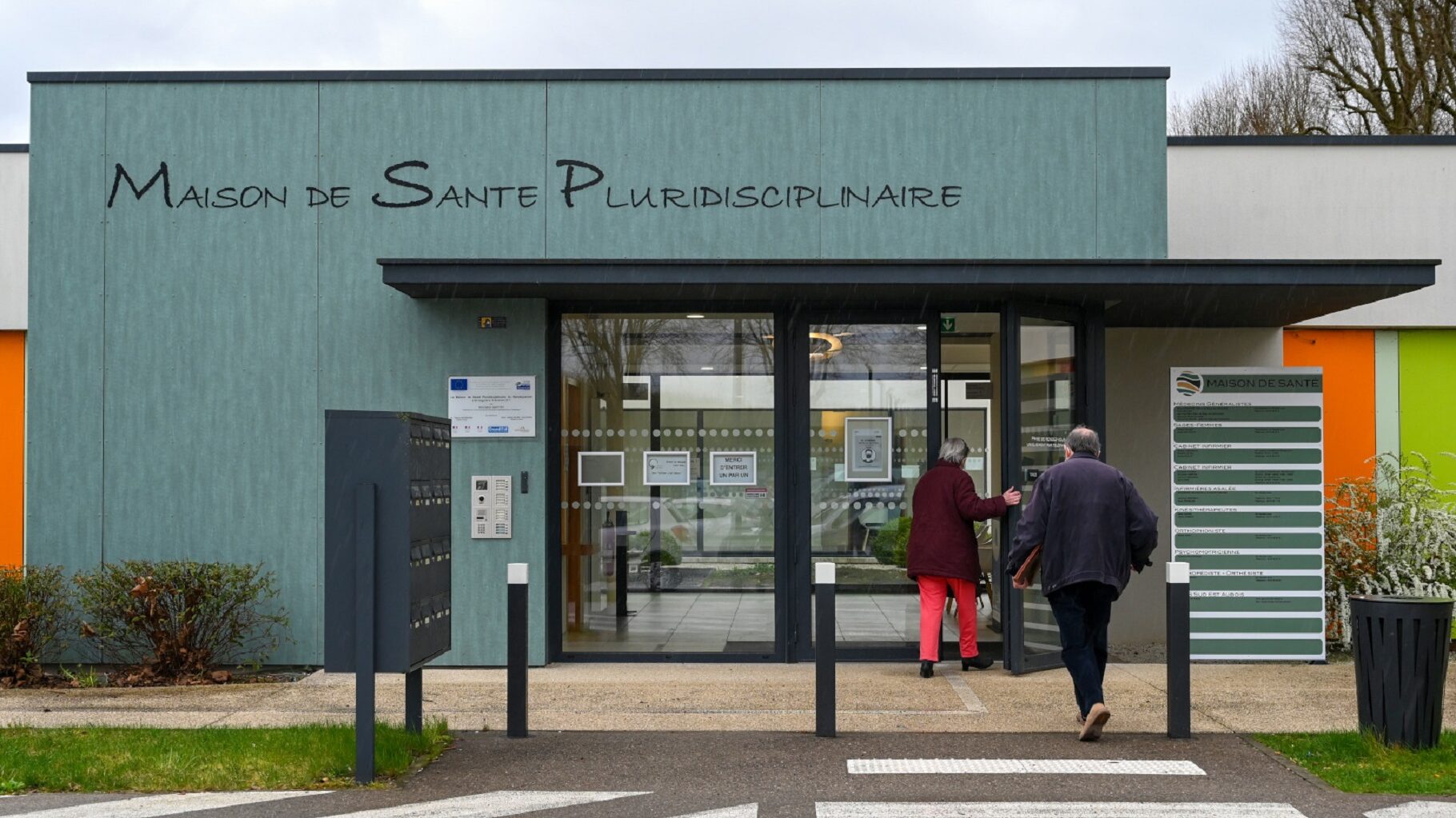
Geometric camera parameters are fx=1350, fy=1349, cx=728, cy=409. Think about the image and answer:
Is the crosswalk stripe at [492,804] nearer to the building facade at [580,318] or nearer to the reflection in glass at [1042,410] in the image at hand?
the building facade at [580,318]

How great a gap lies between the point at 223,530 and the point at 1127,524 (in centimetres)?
654

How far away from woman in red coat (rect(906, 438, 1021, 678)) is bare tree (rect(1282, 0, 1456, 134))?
19.6 meters

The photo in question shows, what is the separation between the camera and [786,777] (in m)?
6.57

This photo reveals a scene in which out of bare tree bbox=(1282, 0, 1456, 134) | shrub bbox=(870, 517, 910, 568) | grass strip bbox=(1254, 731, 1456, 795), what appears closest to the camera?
grass strip bbox=(1254, 731, 1456, 795)

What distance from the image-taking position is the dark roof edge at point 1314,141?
40.0 ft

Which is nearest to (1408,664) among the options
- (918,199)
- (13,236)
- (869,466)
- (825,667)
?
(825,667)

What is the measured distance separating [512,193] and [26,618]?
4580 millimetres

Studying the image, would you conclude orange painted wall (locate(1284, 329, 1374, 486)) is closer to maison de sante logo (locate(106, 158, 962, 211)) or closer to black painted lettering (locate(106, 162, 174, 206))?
maison de sante logo (locate(106, 158, 962, 211))

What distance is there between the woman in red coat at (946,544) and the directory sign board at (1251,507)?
1.86 metres

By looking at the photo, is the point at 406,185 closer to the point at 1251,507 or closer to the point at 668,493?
the point at 668,493

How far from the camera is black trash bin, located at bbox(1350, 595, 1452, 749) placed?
696 cm

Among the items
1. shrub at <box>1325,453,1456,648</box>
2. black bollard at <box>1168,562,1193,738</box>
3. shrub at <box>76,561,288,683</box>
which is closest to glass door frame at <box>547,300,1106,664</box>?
shrub at <box>76,561,288,683</box>

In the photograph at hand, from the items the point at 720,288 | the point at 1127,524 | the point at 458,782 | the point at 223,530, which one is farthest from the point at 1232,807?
the point at 223,530

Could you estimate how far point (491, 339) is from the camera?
33.3 feet
